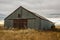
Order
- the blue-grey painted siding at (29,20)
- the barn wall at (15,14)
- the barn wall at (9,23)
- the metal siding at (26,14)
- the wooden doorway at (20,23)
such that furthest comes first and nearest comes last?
the barn wall at (9,23)
the barn wall at (15,14)
the wooden doorway at (20,23)
the metal siding at (26,14)
the blue-grey painted siding at (29,20)

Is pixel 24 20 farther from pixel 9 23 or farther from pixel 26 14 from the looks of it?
pixel 9 23

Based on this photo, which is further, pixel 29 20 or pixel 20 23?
pixel 20 23

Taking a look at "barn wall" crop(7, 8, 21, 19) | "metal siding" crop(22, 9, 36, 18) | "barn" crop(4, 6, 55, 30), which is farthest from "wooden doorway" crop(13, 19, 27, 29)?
"metal siding" crop(22, 9, 36, 18)

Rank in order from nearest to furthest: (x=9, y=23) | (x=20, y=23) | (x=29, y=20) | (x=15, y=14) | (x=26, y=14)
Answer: (x=29, y=20), (x=26, y=14), (x=20, y=23), (x=15, y=14), (x=9, y=23)

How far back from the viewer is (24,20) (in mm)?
32719

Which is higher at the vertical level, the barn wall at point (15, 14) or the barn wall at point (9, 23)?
the barn wall at point (15, 14)

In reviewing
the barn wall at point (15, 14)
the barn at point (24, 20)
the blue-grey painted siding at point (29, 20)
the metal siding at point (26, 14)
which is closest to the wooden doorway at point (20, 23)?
the barn at point (24, 20)

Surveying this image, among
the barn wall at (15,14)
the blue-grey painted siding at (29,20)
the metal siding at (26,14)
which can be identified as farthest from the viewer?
the barn wall at (15,14)

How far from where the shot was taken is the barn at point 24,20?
31.5 m

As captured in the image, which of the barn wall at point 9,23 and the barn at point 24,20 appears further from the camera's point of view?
the barn wall at point 9,23

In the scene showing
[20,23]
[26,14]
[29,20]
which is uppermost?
[26,14]

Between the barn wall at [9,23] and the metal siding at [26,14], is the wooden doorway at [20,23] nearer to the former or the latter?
the barn wall at [9,23]

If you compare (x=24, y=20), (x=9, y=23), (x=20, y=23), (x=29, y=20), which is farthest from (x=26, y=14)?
(x=9, y=23)

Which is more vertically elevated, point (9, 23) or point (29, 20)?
point (29, 20)
